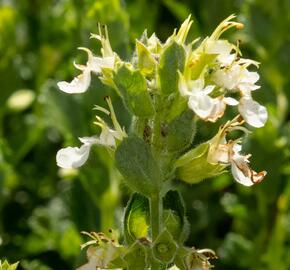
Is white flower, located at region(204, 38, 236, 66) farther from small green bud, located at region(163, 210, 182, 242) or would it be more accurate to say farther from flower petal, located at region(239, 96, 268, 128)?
small green bud, located at region(163, 210, 182, 242)

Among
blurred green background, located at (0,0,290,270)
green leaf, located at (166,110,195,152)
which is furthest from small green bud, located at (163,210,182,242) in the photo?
blurred green background, located at (0,0,290,270)

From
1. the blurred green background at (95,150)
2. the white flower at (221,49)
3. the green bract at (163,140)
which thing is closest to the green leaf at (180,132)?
the green bract at (163,140)

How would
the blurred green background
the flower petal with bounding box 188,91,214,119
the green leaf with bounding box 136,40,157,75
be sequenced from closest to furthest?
the flower petal with bounding box 188,91,214,119, the green leaf with bounding box 136,40,157,75, the blurred green background

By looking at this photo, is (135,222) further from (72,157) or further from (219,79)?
(219,79)

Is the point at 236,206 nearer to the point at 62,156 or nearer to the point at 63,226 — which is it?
the point at 63,226

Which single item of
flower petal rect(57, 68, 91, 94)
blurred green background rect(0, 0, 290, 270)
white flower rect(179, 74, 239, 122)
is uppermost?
flower petal rect(57, 68, 91, 94)

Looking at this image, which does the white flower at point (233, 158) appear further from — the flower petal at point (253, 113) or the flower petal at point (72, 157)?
the flower petal at point (72, 157)
